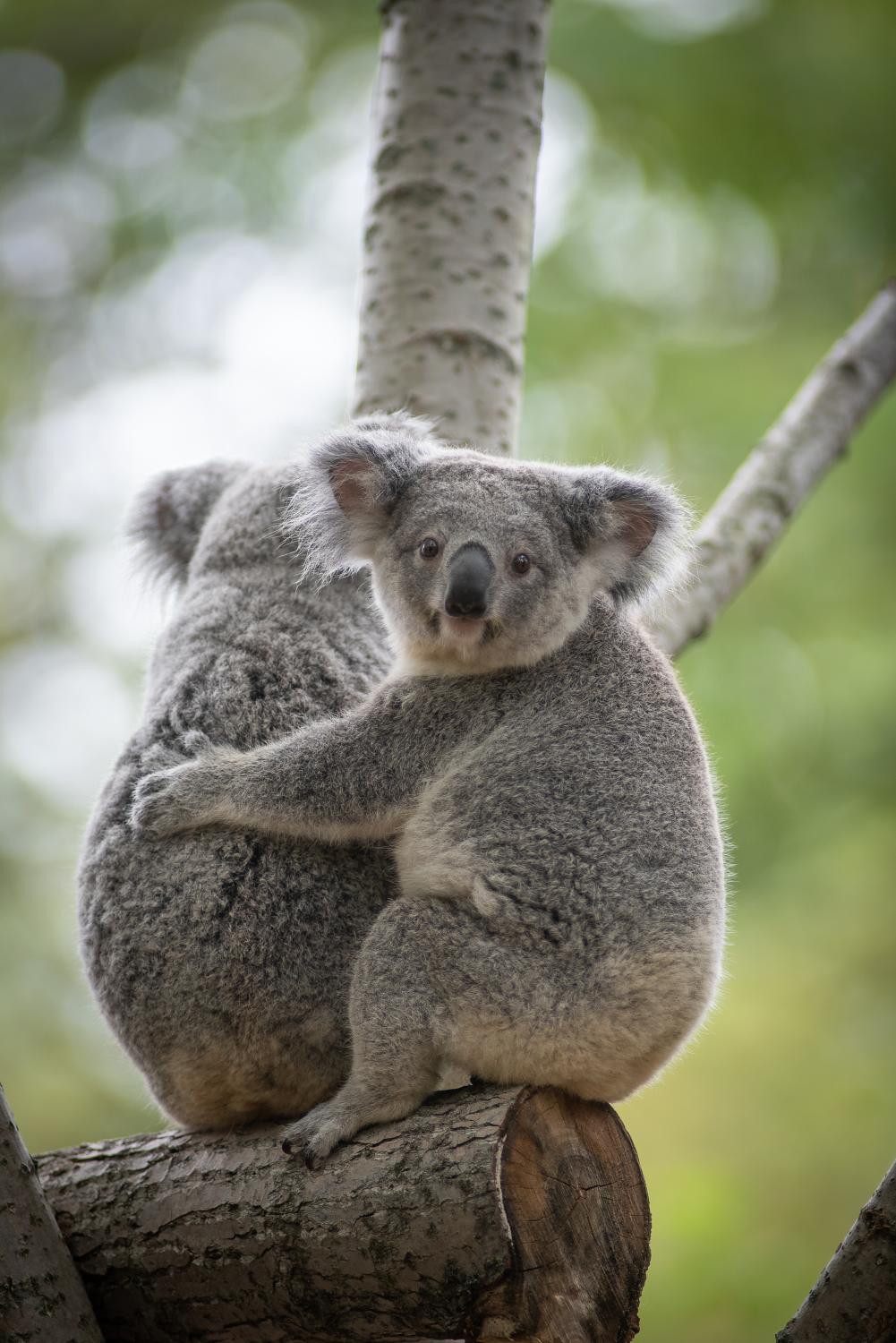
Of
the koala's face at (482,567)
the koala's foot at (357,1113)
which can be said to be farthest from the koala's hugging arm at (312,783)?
the koala's foot at (357,1113)

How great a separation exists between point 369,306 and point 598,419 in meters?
3.62

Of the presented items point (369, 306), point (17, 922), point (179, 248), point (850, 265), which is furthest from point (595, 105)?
point (17, 922)

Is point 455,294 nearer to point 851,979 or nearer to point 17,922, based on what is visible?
point 851,979

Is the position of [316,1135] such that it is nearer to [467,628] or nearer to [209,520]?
[467,628]

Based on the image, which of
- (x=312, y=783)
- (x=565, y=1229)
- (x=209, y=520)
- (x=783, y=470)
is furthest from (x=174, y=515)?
(x=565, y=1229)

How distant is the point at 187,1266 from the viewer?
2514 mm

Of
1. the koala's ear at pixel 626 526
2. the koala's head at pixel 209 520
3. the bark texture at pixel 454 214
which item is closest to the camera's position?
the koala's ear at pixel 626 526

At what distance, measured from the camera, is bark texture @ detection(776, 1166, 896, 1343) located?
2.11 m

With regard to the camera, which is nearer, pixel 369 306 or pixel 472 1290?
pixel 472 1290

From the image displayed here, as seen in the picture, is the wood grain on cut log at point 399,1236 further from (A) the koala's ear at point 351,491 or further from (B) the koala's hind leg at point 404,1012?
(A) the koala's ear at point 351,491

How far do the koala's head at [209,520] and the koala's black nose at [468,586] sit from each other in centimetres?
79

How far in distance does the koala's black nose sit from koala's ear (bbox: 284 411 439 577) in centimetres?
40

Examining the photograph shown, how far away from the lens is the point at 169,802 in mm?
2697

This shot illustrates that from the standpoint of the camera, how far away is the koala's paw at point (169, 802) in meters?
2.69
